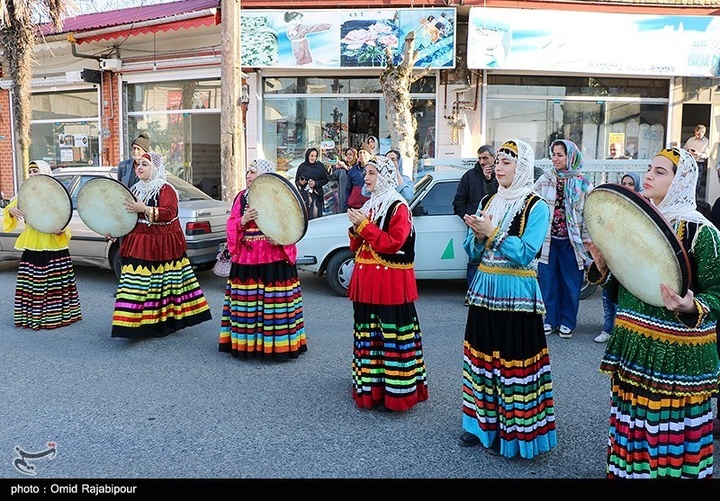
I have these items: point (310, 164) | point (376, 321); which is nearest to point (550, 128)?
point (310, 164)

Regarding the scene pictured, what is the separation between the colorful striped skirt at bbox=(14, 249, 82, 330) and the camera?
6914 millimetres

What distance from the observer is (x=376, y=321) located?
14.8ft

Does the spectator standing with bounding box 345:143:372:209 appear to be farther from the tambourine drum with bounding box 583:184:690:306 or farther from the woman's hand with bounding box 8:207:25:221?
the tambourine drum with bounding box 583:184:690:306

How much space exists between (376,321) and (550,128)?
1033 centimetres

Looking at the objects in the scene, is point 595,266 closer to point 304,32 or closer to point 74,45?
point 304,32

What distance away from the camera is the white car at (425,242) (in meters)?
8.21

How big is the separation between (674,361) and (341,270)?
580cm

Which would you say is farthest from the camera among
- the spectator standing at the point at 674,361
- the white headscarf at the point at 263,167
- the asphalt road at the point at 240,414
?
the white headscarf at the point at 263,167

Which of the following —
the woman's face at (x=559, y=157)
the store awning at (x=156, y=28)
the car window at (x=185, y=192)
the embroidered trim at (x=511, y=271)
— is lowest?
the embroidered trim at (x=511, y=271)

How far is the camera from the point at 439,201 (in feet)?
27.4

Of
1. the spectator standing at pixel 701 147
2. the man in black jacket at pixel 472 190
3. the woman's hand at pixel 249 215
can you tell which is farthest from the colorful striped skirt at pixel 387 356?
the spectator standing at pixel 701 147

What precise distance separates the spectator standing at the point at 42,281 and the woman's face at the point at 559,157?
16.7 ft

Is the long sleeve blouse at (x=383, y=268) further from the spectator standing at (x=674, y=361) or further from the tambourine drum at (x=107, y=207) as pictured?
the tambourine drum at (x=107, y=207)

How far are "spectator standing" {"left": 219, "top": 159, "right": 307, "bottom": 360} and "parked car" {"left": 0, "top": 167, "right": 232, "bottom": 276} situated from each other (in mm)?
3255
